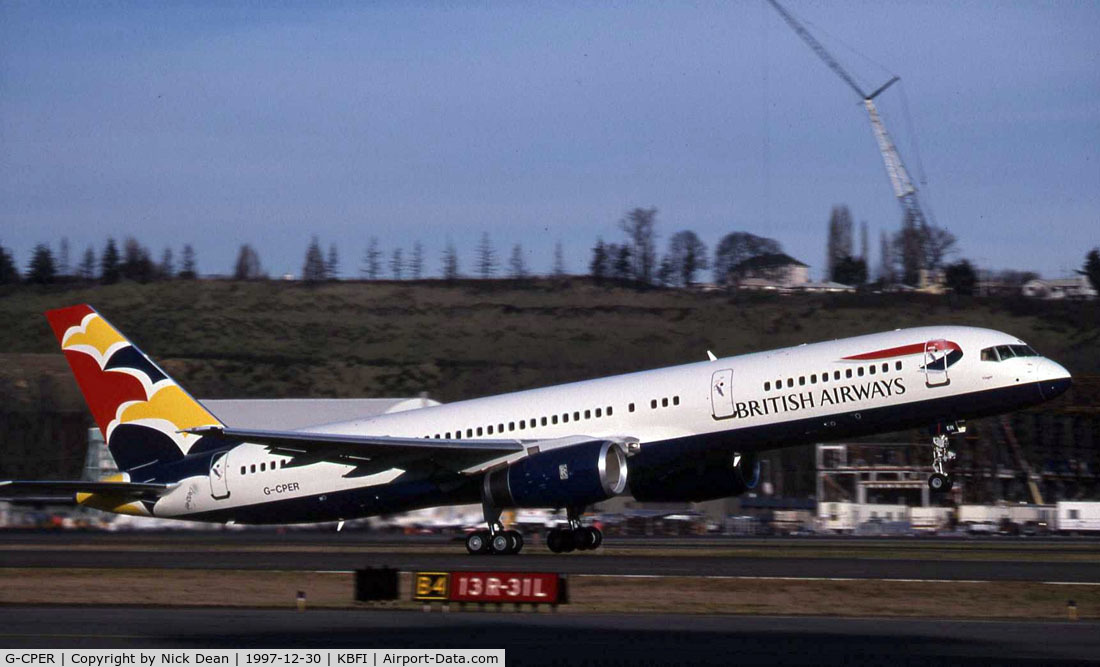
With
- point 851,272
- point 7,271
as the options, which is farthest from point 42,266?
point 851,272

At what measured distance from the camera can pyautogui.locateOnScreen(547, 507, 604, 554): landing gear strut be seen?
37.3 meters

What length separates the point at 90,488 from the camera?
125 feet

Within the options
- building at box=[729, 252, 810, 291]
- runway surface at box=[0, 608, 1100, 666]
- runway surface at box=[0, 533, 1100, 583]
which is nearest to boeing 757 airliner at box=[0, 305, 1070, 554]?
runway surface at box=[0, 533, 1100, 583]

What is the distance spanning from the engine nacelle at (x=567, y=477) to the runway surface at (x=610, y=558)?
1.58 m

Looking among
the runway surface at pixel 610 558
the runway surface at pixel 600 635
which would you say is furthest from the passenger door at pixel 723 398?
the runway surface at pixel 600 635

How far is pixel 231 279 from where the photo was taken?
6078 inches

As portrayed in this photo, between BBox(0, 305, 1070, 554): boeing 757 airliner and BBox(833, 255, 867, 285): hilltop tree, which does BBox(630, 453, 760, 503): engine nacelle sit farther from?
BBox(833, 255, 867, 285): hilltop tree

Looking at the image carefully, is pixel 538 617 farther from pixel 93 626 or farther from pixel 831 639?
pixel 93 626

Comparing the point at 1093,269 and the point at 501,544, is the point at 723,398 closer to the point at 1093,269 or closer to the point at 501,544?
the point at 501,544

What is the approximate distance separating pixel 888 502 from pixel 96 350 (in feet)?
173

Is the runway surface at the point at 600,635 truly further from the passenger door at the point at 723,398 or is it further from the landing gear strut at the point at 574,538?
the landing gear strut at the point at 574,538

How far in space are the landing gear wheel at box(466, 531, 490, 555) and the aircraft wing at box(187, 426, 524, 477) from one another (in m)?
1.88

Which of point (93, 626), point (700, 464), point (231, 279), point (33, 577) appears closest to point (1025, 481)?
point (700, 464)

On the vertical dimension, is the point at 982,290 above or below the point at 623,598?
above
